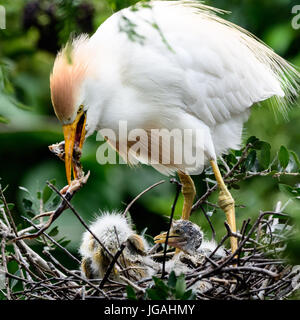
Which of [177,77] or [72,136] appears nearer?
[72,136]

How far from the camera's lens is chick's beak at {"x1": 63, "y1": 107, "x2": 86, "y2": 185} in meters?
1.96

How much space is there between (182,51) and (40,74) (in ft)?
7.47

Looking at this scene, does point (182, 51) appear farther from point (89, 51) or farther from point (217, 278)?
point (217, 278)

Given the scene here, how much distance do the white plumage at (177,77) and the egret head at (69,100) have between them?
0.02 meters

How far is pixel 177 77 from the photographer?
2.20 metres

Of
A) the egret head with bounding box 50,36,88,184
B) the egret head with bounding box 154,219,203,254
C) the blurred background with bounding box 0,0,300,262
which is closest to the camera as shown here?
the egret head with bounding box 50,36,88,184

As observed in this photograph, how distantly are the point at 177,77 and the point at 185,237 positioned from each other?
0.63 meters

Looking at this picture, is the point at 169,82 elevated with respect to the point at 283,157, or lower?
elevated

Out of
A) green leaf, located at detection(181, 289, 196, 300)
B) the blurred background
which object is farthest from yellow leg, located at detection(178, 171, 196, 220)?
green leaf, located at detection(181, 289, 196, 300)

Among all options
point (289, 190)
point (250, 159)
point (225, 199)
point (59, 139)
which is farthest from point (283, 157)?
point (59, 139)

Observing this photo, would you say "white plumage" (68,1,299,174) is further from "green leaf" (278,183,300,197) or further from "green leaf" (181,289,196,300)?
"green leaf" (181,289,196,300)

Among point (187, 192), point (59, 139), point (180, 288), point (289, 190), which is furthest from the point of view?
point (59, 139)

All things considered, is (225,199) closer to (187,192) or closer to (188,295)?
(187,192)

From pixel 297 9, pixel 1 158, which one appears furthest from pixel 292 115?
pixel 1 158
